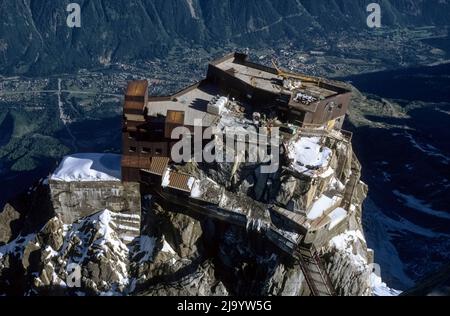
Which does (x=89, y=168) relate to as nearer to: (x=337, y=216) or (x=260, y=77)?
(x=260, y=77)

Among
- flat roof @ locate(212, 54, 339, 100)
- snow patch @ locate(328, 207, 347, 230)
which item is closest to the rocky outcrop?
flat roof @ locate(212, 54, 339, 100)

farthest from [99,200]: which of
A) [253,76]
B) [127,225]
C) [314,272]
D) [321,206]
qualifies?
[253,76]

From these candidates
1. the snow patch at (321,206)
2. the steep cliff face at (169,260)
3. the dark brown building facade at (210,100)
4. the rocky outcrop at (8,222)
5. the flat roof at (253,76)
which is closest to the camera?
the steep cliff face at (169,260)

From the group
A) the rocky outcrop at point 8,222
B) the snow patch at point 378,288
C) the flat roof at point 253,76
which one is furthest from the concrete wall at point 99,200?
the snow patch at point 378,288

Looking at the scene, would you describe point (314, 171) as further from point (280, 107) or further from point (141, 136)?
point (141, 136)

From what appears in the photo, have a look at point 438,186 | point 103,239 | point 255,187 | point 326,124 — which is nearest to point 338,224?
point 255,187

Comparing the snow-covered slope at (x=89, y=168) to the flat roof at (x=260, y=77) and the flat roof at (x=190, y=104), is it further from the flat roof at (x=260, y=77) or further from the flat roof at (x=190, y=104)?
the flat roof at (x=260, y=77)
